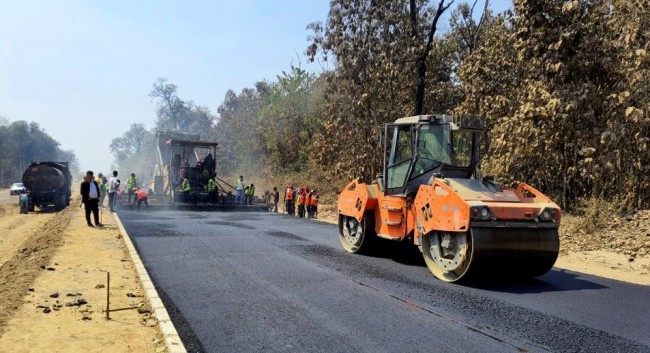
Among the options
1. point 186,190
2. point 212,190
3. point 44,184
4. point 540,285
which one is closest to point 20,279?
point 540,285

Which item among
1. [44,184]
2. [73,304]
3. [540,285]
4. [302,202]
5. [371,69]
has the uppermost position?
[371,69]

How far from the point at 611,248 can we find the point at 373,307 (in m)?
8.00

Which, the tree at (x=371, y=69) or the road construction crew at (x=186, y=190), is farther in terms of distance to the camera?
the road construction crew at (x=186, y=190)

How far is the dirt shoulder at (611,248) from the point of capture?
9977 mm

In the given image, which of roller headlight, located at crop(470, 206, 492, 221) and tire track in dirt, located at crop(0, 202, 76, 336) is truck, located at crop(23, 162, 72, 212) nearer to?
tire track in dirt, located at crop(0, 202, 76, 336)

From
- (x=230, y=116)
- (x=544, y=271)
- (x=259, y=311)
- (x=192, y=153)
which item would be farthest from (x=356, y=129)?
(x=230, y=116)

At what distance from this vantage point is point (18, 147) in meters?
97.8

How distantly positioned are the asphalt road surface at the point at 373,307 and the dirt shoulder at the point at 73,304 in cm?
40

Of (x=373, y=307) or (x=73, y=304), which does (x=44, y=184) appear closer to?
(x=73, y=304)

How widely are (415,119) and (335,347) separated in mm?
5701

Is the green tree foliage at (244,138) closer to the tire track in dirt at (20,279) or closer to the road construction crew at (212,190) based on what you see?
the road construction crew at (212,190)

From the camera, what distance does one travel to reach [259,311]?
6.14 m

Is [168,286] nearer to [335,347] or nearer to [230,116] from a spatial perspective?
[335,347]

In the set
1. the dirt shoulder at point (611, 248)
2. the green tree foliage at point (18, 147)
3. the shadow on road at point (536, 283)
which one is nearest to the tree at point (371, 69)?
the dirt shoulder at point (611, 248)
